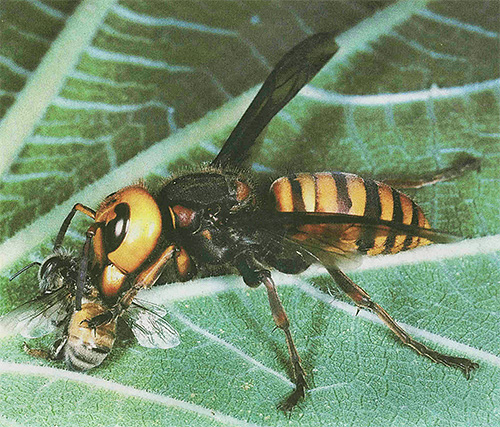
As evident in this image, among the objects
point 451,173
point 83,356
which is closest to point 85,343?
point 83,356

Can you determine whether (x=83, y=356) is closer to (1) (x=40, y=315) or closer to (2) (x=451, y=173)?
(1) (x=40, y=315)

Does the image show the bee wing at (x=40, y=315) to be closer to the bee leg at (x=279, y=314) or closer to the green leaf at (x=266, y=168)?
the green leaf at (x=266, y=168)

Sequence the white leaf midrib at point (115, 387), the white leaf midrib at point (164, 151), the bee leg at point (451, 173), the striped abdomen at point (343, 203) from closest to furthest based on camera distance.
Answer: the white leaf midrib at point (115, 387)
the striped abdomen at point (343, 203)
the white leaf midrib at point (164, 151)
the bee leg at point (451, 173)

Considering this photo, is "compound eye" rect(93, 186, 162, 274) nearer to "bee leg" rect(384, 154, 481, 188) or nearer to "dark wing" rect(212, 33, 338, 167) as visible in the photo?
"dark wing" rect(212, 33, 338, 167)

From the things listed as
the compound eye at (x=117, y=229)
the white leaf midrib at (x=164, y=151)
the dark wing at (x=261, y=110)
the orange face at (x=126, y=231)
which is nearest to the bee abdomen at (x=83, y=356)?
the orange face at (x=126, y=231)

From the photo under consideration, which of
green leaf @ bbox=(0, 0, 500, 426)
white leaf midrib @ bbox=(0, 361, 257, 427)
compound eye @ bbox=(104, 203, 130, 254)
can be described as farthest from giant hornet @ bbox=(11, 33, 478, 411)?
white leaf midrib @ bbox=(0, 361, 257, 427)

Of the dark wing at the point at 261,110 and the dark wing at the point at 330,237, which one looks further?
the dark wing at the point at 261,110

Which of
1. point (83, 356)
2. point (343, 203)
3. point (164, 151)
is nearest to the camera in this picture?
point (83, 356)
